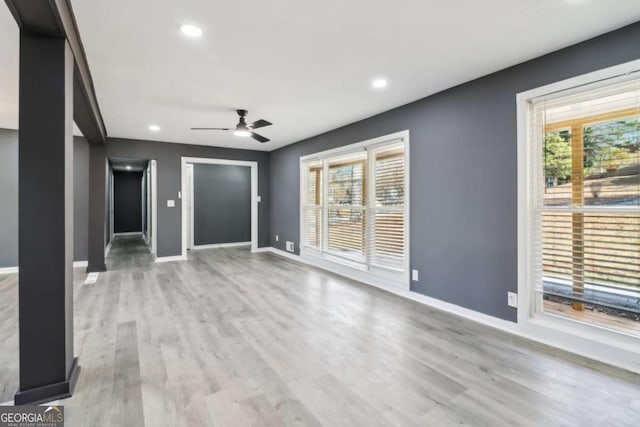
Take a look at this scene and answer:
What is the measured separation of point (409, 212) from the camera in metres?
3.96

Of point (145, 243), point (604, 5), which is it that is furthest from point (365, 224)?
point (145, 243)

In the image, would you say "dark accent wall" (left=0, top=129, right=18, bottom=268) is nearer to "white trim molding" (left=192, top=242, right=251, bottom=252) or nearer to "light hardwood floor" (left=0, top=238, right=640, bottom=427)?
"light hardwood floor" (left=0, top=238, right=640, bottom=427)

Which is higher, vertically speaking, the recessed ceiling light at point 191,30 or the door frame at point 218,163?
the recessed ceiling light at point 191,30

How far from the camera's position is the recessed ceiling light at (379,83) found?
3223 mm

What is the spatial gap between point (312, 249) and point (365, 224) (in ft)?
5.45

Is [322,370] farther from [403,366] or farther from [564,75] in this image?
[564,75]

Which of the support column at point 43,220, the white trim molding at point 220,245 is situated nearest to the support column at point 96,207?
the white trim molding at point 220,245

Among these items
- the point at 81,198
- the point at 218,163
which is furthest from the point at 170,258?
the point at 218,163

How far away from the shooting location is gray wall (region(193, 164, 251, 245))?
8.05 m

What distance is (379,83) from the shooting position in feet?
10.8

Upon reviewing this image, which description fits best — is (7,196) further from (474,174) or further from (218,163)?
(474,174)

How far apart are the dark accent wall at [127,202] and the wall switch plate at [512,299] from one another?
1157cm

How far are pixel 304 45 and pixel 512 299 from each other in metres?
2.87

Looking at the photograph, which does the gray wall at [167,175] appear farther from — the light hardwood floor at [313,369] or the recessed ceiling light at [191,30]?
the recessed ceiling light at [191,30]
